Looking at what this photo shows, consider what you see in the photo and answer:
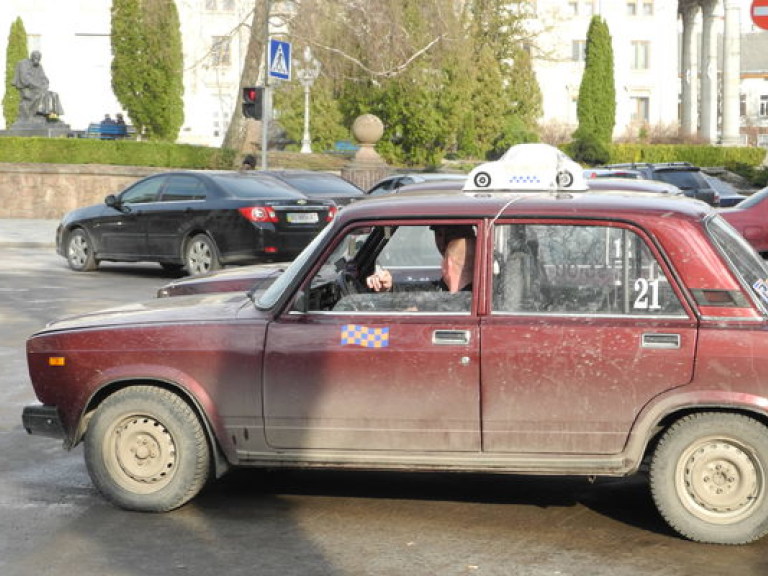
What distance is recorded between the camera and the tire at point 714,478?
6312mm

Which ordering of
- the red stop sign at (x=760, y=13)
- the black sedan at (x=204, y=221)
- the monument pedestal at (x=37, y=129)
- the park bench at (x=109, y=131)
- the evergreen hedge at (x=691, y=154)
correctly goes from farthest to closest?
the evergreen hedge at (x=691, y=154) → the park bench at (x=109, y=131) → the monument pedestal at (x=37, y=129) → the black sedan at (x=204, y=221) → the red stop sign at (x=760, y=13)

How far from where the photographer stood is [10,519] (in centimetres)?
686

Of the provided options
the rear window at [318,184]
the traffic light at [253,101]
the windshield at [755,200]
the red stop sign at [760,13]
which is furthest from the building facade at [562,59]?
the red stop sign at [760,13]

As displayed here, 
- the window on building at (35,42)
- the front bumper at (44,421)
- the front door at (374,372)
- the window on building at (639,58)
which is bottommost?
the front bumper at (44,421)

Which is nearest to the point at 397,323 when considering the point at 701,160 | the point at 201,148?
the point at 201,148

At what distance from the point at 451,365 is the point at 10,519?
88.8 inches

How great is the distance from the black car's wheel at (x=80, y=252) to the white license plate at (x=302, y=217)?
3.56 meters

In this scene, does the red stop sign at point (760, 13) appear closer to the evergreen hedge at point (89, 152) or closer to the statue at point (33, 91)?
the evergreen hedge at point (89, 152)

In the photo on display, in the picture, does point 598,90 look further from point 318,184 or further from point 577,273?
point 577,273

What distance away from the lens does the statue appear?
40094 mm

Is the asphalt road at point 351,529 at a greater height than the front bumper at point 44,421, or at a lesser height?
lesser

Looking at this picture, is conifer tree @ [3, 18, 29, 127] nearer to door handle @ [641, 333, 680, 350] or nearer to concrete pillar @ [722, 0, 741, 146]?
concrete pillar @ [722, 0, 741, 146]

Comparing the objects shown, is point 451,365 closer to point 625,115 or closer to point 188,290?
point 188,290

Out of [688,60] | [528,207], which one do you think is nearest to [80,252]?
[528,207]
